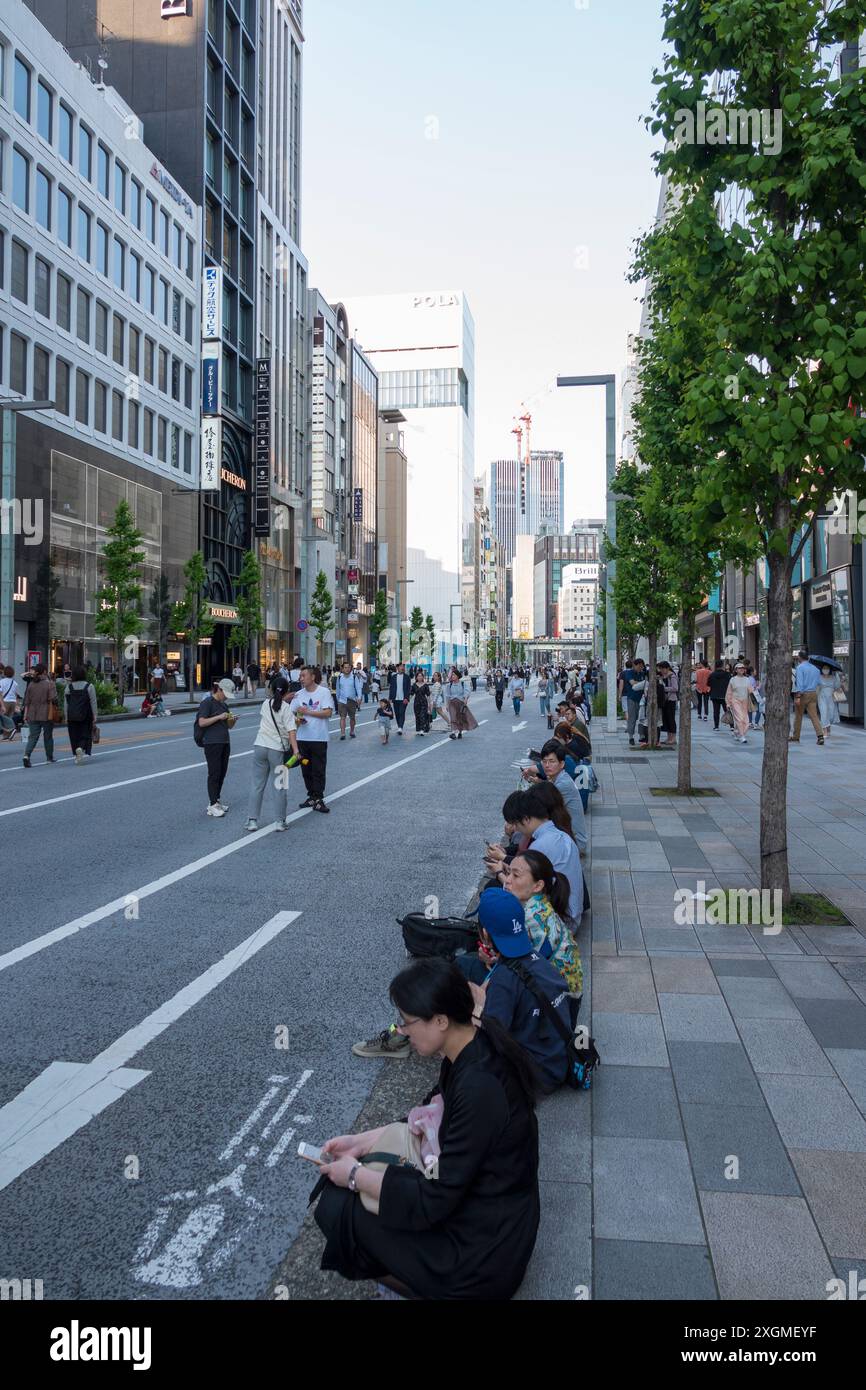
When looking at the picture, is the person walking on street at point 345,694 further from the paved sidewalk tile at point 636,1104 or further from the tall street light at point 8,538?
the paved sidewalk tile at point 636,1104

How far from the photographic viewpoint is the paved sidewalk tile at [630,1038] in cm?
471

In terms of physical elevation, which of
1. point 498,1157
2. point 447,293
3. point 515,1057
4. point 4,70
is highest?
point 447,293

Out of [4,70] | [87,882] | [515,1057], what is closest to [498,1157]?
[515,1057]

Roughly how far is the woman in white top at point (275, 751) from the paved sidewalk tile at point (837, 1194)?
8.02m

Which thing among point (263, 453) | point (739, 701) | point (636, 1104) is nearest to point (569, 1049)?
point (636, 1104)

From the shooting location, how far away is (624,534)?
19922mm

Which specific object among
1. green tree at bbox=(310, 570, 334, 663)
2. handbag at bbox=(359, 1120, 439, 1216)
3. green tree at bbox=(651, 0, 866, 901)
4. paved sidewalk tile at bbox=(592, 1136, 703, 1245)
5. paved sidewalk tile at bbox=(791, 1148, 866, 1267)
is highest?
green tree at bbox=(310, 570, 334, 663)

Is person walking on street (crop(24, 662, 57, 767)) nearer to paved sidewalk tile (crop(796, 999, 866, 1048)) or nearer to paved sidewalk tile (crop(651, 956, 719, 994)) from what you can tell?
paved sidewalk tile (crop(651, 956, 719, 994))

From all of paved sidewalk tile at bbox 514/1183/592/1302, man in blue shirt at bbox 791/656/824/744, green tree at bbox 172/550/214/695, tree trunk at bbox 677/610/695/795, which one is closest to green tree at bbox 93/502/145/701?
green tree at bbox 172/550/214/695

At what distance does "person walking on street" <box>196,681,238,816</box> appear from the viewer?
11.9 m

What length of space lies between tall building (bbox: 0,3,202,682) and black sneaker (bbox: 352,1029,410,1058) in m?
30.4

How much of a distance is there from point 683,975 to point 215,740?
7.32 m
